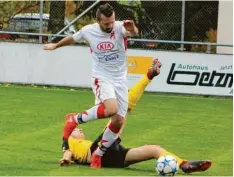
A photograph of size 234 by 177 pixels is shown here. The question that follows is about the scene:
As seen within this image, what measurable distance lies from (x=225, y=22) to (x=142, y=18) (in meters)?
2.44

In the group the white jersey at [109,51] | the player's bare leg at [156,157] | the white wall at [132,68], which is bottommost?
the white wall at [132,68]

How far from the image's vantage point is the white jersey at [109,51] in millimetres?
11289

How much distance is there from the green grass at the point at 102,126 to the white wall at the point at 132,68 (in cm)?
41

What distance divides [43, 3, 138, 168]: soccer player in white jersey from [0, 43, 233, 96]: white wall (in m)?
9.71

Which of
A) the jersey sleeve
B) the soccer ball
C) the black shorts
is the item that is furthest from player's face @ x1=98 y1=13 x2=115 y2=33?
the soccer ball

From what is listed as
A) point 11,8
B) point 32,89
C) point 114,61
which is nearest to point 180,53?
point 32,89

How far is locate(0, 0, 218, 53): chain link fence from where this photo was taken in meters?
23.4

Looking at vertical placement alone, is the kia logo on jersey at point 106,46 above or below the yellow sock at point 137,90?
above

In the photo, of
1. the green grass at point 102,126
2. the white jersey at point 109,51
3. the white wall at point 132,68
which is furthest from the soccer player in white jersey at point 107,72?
the white wall at point 132,68

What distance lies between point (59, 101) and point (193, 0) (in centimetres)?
794

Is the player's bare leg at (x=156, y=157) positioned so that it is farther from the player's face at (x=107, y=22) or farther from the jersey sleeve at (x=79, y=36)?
the jersey sleeve at (x=79, y=36)

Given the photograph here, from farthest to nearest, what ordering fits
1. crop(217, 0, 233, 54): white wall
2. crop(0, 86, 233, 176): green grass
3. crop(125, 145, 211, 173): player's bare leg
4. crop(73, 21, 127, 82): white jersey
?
crop(217, 0, 233, 54): white wall
crop(73, 21, 127, 82): white jersey
crop(0, 86, 233, 176): green grass
crop(125, 145, 211, 173): player's bare leg

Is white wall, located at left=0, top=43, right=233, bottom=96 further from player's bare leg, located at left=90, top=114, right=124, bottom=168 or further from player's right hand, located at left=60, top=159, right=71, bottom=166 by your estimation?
player's right hand, located at left=60, top=159, right=71, bottom=166

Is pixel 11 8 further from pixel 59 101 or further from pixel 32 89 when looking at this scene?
pixel 59 101
